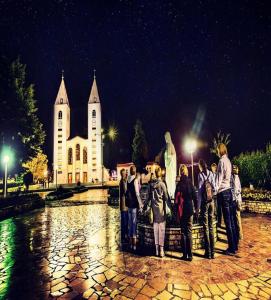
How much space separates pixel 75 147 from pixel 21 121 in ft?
124

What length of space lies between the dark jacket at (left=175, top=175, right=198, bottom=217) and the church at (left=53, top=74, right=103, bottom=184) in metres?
52.3

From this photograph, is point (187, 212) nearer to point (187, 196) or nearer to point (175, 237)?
point (187, 196)

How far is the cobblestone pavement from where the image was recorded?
11.8ft

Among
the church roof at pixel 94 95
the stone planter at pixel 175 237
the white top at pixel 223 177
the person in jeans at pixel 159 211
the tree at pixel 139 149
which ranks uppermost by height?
the church roof at pixel 94 95

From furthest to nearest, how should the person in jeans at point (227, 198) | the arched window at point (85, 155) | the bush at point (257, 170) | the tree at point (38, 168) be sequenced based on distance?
1. the arched window at point (85, 155)
2. the tree at point (38, 168)
3. the bush at point (257, 170)
4. the person in jeans at point (227, 198)

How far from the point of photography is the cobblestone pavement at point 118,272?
3.58 m

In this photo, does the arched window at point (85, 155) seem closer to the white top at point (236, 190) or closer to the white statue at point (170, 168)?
the white statue at point (170, 168)

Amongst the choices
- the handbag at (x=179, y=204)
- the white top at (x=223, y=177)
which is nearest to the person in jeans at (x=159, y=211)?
the handbag at (x=179, y=204)

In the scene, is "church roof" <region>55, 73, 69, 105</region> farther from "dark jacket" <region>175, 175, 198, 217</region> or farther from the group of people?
"dark jacket" <region>175, 175, 198, 217</region>

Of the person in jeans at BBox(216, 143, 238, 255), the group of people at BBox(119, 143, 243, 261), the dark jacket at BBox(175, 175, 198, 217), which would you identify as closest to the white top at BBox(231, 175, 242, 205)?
the group of people at BBox(119, 143, 243, 261)

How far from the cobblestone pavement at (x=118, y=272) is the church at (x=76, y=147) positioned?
50805 mm

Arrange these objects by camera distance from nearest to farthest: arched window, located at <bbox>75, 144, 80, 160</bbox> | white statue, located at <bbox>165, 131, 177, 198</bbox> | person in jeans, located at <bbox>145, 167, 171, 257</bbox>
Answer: person in jeans, located at <bbox>145, 167, 171, 257</bbox> → white statue, located at <bbox>165, 131, 177, 198</bbox> → arched window, located at <bbox>75, 144, 80, 160</bbox>

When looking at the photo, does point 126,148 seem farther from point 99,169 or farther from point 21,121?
point 21,121

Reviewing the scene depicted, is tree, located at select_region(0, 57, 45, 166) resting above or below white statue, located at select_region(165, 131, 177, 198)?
above
